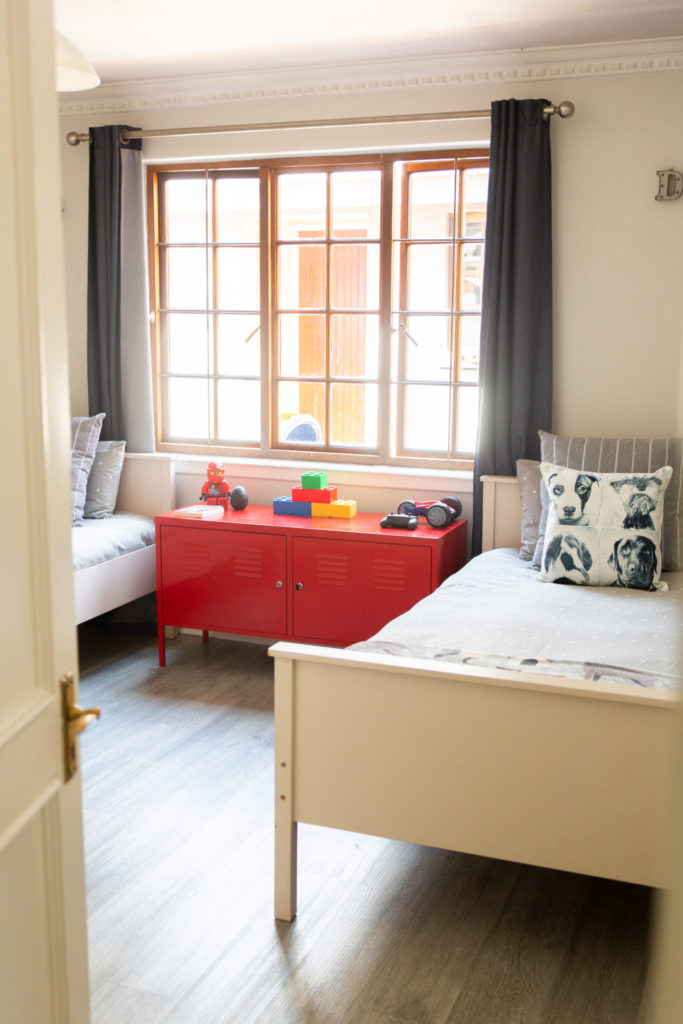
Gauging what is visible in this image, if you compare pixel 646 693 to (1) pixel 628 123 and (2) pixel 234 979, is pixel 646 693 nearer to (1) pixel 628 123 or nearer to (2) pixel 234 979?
(2) pixel 234 979

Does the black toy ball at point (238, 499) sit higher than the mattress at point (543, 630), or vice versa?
the black toy ball at point (238, 499)

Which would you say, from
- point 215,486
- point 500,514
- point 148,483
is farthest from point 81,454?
point 500,514

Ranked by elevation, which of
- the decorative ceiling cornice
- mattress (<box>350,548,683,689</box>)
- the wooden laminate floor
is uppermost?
the decorative ceiling cornice

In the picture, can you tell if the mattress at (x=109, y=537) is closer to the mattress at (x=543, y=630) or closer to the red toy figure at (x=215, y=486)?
the red toy figure at (x=215, y=486)

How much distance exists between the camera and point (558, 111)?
3.48m

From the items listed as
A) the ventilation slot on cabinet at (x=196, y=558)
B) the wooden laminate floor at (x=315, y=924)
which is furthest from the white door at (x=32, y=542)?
the ventilation slot on cabinet at (x=196, y=558)

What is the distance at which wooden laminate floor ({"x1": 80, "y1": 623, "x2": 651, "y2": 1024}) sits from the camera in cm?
191

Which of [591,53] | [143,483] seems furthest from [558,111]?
[143,483]

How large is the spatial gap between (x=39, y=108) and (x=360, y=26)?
8.89 feet

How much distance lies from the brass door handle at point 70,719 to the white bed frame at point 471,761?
3.07ft

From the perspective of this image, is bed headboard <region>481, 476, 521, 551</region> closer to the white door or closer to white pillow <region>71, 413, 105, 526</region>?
white pillow <region>71, 413, 105, 526</region>

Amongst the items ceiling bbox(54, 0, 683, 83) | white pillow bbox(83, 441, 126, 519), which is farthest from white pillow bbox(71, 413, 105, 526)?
ceiling bbox(54, 0, 683, 83)

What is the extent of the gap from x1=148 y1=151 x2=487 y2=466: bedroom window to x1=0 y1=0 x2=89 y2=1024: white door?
118 inches

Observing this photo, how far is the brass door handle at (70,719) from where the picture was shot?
3.67 ft
